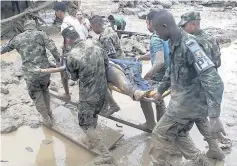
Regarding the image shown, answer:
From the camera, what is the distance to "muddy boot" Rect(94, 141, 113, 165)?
4883 mm

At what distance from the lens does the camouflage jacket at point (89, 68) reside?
182 inches

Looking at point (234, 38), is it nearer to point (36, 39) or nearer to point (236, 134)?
point (236, 134)

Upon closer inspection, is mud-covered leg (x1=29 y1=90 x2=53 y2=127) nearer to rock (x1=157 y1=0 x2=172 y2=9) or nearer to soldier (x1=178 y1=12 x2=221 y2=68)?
soldier (x1=178 y1=12 x2=221 y2=68)

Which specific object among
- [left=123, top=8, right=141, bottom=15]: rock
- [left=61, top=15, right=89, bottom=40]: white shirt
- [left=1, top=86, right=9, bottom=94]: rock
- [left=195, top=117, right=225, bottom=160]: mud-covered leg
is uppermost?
[left=61, top=15, right=89, bottom=40]: white shirt

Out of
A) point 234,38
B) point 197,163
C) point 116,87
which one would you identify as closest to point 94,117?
point 116,87

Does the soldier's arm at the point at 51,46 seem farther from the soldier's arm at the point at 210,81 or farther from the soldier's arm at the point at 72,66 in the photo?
the soldier's arm at the point at 210,81

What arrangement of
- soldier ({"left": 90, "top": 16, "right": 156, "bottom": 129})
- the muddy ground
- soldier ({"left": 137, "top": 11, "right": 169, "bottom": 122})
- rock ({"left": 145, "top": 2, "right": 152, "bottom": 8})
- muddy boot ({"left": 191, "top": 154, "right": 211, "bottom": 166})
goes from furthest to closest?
rock ({"left": 145, "top": 2, "right": 152, "bottom": 8}), soldier ({"left": 90, "top": 16, "right": 156, "bottom": 129}), the muddy ground, soldier ({"left": 137, "top": 11, "right": 169, "bottom": 122}), muddy boot ({"left": 191, "top": 154, "right": 211, "bottom": 166})

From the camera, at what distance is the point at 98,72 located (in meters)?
4.71

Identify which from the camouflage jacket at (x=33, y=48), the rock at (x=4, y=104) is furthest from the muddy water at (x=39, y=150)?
the camouflage jacket at (x=33, y=48)

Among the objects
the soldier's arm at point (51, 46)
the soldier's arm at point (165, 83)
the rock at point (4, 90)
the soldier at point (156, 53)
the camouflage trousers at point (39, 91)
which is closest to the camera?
the soldier's arm at point (165, 83)

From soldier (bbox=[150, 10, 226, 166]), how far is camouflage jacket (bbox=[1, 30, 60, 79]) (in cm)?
231

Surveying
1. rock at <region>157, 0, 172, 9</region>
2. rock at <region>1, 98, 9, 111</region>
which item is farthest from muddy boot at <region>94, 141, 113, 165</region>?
rock at <region>157, 0, 172, 9</region>

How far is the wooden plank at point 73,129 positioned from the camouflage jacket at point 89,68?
0.94 m

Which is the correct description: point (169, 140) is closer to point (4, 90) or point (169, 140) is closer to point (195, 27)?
point (195, 27)
